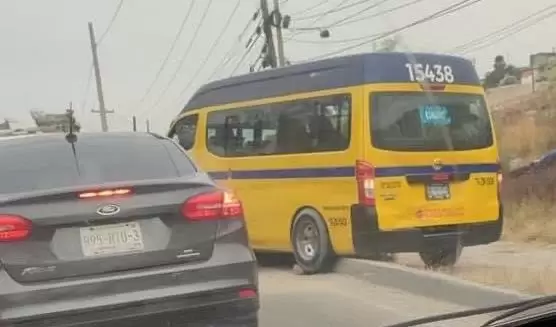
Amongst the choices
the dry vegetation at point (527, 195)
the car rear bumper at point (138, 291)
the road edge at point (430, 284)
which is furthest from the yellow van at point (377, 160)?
the car rear bumper at point (138, 291)

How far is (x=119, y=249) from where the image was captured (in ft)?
17.0

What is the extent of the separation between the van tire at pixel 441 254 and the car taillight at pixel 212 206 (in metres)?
4.64

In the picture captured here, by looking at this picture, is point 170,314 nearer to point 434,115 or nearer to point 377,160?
point 377,160

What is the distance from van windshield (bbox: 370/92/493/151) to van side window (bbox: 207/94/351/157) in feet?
1.20

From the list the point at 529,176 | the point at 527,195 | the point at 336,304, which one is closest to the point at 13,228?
the point at 336,304

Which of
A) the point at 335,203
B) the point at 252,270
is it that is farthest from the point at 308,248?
the point at 252,270

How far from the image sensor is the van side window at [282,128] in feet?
33.3

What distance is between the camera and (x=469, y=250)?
1277 cm

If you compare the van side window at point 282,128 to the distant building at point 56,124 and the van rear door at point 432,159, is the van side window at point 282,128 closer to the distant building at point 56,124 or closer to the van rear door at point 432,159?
the van rear door at point 432,159

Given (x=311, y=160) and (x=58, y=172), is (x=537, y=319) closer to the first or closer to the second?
(x=58, y=172)

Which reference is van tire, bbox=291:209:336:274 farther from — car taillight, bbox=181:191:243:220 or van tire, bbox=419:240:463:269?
car taillight, bbox=181:191:243:220

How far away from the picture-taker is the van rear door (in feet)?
31.7

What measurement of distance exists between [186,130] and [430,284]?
5542 mm

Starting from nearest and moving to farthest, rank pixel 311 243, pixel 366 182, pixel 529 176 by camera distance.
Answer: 1. pixel 366 182
2. pixel 311 243
3. pixel 529 176
